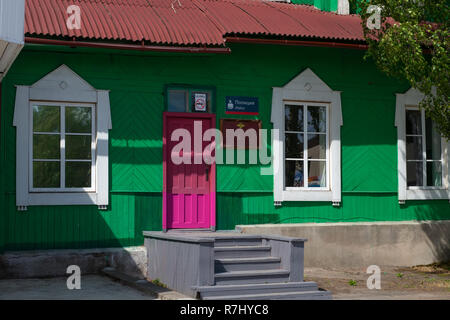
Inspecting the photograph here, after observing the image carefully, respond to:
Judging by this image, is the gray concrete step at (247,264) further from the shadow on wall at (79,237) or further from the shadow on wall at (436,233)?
the shadow on wall at (436,233)

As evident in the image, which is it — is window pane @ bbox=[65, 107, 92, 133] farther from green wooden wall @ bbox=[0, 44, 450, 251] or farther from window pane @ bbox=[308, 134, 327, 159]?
window pane @ bbox=[308, 134, 327, 159]

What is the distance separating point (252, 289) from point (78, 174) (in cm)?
391

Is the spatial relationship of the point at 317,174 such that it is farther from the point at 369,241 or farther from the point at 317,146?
the point at 369,241

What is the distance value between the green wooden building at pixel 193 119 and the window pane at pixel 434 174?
0.07 feet

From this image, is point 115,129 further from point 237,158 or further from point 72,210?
point 237,158

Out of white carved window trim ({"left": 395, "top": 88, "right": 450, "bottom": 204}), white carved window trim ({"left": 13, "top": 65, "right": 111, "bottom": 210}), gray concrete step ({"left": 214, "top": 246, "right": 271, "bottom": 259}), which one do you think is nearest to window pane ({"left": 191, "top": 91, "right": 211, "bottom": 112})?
white carved window trim ({"left": 13, "top": 65, "right": 111, "bottom": 210})

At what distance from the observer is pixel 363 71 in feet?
42.8

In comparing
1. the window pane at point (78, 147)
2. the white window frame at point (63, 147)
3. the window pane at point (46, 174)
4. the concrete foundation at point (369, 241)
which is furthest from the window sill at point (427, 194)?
the window pane at point (46, 174)

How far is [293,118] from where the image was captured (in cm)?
1255

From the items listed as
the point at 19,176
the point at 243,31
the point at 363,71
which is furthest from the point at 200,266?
the point at 363,71

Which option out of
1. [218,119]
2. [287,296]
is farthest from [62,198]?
[287,296]

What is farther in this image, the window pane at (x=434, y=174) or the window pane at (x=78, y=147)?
the window pane at (x=434, y=174)

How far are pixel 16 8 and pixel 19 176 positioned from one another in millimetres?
3680

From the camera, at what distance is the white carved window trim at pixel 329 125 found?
40.2 feet
